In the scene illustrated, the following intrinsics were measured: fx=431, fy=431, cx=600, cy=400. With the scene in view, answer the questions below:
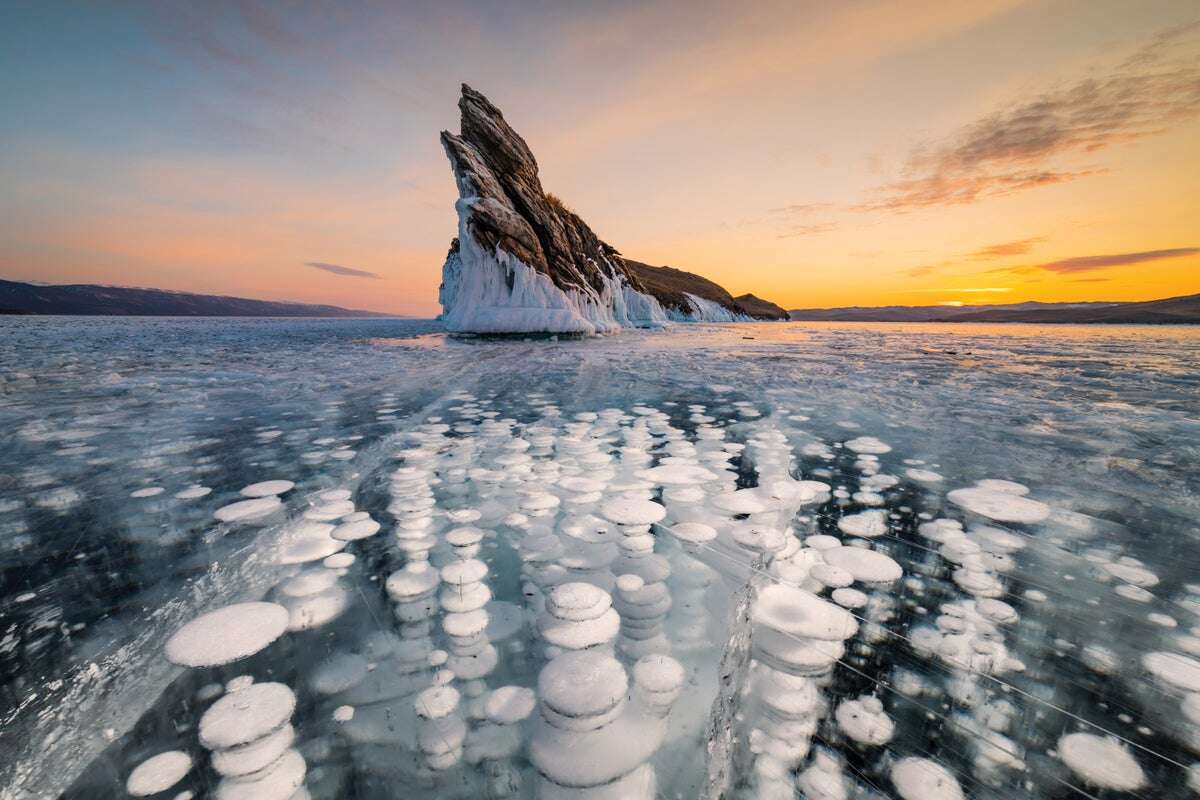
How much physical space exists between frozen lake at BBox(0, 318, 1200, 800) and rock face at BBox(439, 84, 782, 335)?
17443 mm

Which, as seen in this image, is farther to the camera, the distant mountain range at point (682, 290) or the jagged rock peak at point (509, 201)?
the distant mountain range at point (682, 290)

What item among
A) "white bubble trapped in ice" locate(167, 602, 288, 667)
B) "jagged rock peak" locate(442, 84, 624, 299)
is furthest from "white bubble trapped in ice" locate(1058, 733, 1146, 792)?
"jagged rock peak" locate(442, 84, 624, 299)

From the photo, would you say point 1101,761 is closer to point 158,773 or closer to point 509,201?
point 158,773

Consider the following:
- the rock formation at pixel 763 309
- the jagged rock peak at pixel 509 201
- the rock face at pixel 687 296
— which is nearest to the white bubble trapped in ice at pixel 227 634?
the jagged rock peak at pixel 509 201

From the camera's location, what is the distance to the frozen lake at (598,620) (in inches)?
Result: 40.9

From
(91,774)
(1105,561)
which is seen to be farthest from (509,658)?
(1105,561)

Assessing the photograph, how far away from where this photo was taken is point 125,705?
1.17m

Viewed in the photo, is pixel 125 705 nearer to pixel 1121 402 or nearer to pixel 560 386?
pixel 560 386

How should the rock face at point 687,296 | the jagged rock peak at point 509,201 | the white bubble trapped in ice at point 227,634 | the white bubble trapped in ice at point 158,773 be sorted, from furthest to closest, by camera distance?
the rock face at point 687,296, the jagged rock peak at point 509,201, the white bubble trapped in ice at point 227,634, the white bubble trapped in ice at point 158,773

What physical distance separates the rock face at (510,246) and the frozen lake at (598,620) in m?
17.4

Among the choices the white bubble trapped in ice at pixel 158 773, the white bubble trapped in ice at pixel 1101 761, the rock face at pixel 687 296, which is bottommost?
the white bubble trapped in ice at pixel 158 773

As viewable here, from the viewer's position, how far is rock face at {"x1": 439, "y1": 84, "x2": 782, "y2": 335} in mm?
19891

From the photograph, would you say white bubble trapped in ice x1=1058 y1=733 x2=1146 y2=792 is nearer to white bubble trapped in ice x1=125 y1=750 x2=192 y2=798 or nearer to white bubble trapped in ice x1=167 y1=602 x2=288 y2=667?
white bubble trapped in ice x1=125 y1=750 x2=192 y2=798

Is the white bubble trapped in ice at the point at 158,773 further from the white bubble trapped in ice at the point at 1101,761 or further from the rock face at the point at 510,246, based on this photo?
the rock face at the point at 510,246
